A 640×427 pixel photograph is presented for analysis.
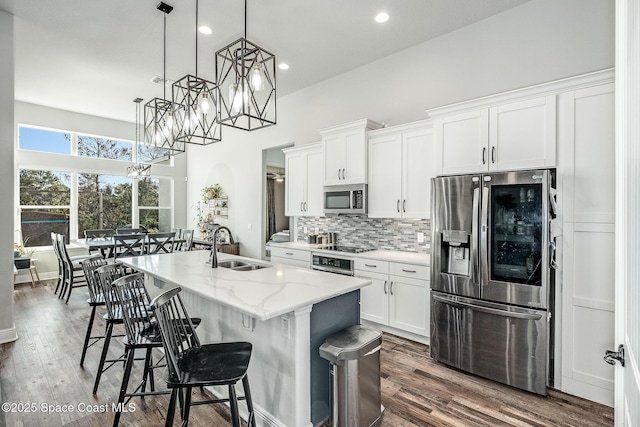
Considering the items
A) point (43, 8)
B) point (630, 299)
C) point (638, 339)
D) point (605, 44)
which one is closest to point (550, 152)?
point (605, 44)

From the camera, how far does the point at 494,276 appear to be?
8.68ft

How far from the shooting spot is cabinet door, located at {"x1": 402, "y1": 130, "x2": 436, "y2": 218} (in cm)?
352

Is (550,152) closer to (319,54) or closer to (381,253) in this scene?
(381,253)

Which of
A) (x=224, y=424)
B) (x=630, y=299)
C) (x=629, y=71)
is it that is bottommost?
(x=224, y=424)

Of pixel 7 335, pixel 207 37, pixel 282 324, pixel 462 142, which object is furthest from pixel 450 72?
pixel 7 335

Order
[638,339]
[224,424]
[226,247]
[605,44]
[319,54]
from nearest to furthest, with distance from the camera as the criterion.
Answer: [638,339]
[224,424]
[605,44]
[319,54]
[226,247]

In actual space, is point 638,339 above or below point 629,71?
below

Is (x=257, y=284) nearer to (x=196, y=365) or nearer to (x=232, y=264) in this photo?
(x=196, y=365)

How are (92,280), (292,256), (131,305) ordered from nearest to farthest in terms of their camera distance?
(131,305) < (92,280) < (292,256)

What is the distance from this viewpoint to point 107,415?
2.24 m

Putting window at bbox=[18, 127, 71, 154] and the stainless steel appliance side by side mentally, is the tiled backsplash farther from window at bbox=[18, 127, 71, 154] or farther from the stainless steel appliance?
window at bbox=[18, 127, 71, 154]

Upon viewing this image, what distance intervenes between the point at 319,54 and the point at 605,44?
2.98m

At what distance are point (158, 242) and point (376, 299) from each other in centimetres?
412

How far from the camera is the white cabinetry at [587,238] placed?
91.8 inches
